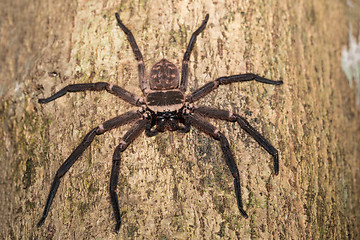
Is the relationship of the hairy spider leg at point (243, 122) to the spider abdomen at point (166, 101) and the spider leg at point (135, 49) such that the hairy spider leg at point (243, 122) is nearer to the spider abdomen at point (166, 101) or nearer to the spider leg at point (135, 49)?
the spider abdomen at point (166, 101)

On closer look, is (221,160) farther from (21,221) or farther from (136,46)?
(21,221)

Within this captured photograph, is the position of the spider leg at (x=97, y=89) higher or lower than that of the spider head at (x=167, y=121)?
higher

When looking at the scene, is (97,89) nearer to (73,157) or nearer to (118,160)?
(73,157)

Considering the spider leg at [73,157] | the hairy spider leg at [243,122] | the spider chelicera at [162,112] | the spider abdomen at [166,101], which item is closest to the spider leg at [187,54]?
the spider chelicera at [162,112]

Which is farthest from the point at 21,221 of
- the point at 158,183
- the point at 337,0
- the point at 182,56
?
the point at 337,0

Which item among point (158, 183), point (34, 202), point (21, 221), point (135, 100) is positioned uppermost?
point (135, 100)

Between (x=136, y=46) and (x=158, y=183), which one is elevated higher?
(x=136, y=46)

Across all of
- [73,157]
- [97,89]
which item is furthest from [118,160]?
[97,89]

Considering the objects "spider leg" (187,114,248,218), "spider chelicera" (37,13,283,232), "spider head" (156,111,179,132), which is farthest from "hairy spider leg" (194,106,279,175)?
"spider head" (156,111,179,132)
